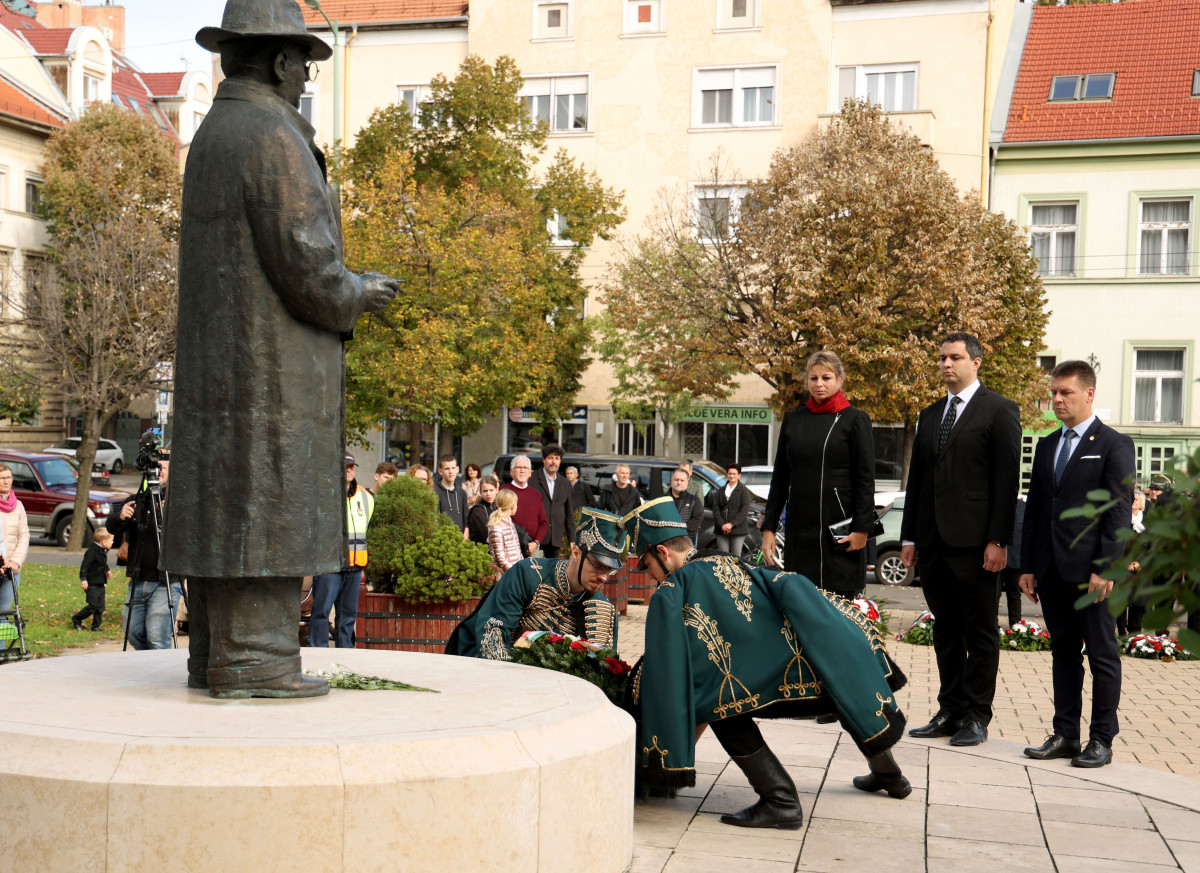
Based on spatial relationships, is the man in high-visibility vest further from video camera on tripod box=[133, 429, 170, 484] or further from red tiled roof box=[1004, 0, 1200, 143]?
red tiled roof box=[1004, 0, 1200, 143]

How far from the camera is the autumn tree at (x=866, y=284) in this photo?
26.1 meters

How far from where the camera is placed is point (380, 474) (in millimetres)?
13234

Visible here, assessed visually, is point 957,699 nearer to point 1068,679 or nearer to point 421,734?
point 1068,679

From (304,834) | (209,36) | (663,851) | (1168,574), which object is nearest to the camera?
(1168,574)

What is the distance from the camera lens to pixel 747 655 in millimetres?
5359

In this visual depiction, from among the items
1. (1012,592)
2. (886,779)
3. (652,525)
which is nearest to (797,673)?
(652,525)

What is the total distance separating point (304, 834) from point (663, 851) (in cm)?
181

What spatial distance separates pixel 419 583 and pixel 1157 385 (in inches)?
1125

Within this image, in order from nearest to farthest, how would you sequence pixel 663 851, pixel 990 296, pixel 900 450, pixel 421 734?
pixel 421 734 → pixel 663 851 → pixel 990 296 → pixel 900 450

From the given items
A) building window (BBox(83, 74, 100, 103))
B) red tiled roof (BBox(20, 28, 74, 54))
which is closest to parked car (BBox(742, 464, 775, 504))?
building window (BBox(83, 74, 100, 103))

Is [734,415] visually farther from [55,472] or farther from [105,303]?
[55,472]

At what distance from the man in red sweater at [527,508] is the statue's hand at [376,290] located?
1040 cm

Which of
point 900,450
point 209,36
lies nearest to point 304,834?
point 209,36

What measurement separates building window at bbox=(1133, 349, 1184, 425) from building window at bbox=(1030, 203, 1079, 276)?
9.70 ft
